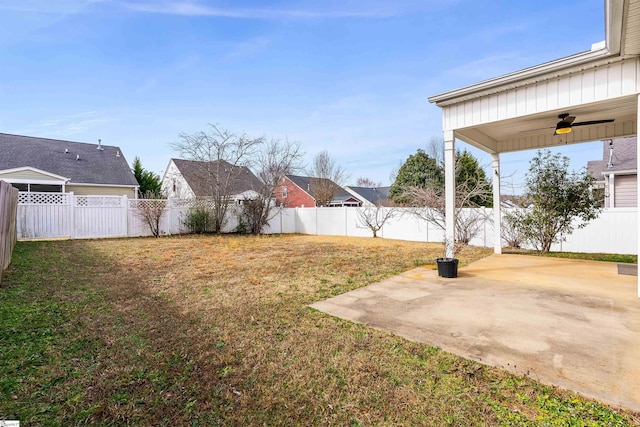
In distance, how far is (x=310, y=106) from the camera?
→ 586 inches

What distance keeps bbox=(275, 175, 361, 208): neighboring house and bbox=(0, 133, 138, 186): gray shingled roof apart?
44.6 ft

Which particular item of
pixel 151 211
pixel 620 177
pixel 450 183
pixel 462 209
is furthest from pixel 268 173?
pixel 620 177

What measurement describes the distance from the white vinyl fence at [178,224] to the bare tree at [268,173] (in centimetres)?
99

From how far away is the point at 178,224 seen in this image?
14.2 meters

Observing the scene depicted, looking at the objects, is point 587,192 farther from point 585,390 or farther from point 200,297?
point 200,297

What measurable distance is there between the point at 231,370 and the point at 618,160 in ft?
53.3

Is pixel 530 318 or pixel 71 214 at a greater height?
pixel 71 214

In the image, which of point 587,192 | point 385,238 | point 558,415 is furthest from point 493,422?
point 385,238

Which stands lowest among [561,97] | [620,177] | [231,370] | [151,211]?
[231,370]

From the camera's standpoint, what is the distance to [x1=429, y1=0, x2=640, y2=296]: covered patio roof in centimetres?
373

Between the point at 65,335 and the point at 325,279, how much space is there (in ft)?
11.6

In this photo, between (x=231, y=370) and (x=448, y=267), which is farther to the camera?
(x=448, y=267)

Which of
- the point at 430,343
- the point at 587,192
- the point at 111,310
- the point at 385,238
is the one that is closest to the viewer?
the point at 430,343

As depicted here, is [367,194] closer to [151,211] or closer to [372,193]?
[372,193]
